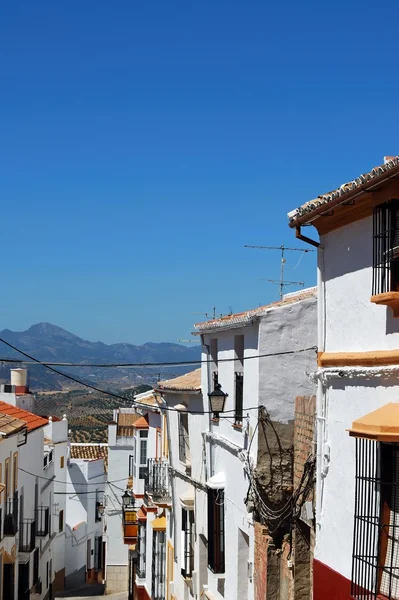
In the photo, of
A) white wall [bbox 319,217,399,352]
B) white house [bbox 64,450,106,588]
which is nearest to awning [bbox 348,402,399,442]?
white wall [bbox 319,217,399,352]

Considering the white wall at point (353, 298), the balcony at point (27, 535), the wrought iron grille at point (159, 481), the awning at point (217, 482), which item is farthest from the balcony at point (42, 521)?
the white wall at point (353, 298)

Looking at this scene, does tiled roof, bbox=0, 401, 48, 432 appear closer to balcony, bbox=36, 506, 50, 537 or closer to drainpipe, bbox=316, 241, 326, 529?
balcony, bbox=36, 506, 50, 537

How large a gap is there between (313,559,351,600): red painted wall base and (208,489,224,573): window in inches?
290

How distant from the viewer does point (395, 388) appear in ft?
29.4

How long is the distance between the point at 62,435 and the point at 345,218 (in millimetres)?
40630

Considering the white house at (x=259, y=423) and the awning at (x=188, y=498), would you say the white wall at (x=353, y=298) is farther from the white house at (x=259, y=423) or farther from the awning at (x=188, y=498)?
the awning at (x=188, y=498)

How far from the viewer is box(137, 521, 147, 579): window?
31109 millimetres

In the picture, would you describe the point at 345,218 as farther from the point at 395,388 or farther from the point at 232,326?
the point at 232,326

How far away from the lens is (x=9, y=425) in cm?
2883

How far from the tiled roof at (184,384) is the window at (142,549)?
26.7 ft

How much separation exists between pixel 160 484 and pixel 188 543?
422 cm

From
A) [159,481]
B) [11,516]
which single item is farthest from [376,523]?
[11,516]

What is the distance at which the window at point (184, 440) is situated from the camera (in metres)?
23.3

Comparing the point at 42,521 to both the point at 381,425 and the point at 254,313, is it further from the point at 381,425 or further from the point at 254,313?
the point at 381,425
